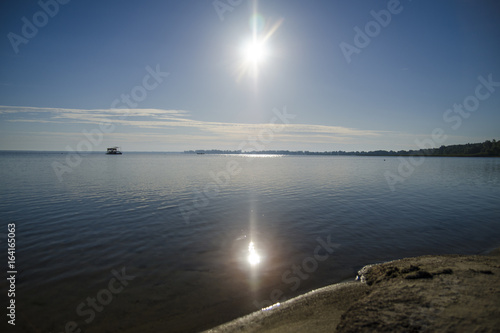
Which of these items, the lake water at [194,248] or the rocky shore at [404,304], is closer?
the rocky shore at [404,304]

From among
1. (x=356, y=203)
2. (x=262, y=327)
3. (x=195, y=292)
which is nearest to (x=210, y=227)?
(x=195, y=292)

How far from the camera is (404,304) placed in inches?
234

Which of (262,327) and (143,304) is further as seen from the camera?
(143,304)

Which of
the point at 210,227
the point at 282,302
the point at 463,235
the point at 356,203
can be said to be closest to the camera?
the point at 282,302

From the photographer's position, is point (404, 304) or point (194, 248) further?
point (194, 248)

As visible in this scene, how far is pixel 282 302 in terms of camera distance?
26.6ft

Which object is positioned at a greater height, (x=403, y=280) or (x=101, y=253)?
(x=403, y=280)

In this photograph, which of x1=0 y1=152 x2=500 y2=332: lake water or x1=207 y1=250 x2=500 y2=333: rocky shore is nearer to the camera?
x1=207 y1=250 x2=500 y2=333: rocky shore

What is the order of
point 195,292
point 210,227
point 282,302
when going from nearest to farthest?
point 282,302
point 195,292
point 210,227

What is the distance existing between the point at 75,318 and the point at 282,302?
675cm

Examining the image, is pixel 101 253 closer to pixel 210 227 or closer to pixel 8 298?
pixel 8 298

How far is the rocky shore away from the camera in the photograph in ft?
16.9

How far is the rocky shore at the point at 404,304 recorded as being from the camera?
5160mm

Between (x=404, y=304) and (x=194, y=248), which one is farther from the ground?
(x=404, y=304)
